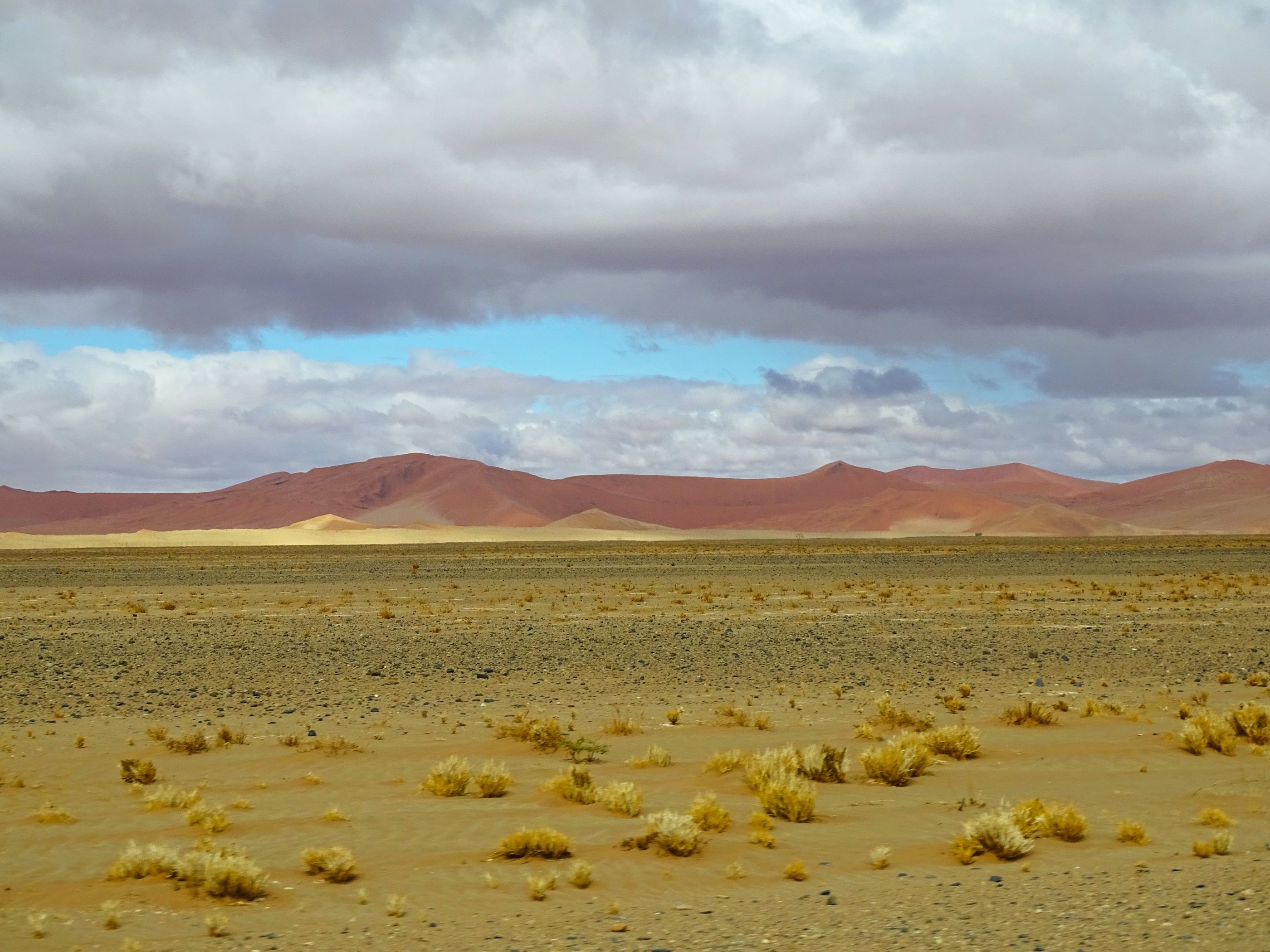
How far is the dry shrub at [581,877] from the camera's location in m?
8.55

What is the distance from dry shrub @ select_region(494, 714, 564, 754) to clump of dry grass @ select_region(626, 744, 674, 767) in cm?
105

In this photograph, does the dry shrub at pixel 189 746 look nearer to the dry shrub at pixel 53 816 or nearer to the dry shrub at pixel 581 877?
the dry shrub at pixel 53 816

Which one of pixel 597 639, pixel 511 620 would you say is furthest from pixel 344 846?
pixel 511 620

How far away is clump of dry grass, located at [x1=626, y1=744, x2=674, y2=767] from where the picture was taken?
1305 cm

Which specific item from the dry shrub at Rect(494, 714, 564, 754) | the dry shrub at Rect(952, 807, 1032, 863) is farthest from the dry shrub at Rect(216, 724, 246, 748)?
the dry shrub at Rect(952, 807, 1032, 863)

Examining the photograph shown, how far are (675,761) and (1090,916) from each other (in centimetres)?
631

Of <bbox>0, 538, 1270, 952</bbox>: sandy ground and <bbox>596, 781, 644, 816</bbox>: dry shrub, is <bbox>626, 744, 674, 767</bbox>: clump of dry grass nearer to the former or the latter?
<bbox>0, 538, 1270, 952</bbox>: sandy ground

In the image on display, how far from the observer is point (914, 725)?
1495 centimetres

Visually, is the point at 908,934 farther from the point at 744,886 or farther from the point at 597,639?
the point at 597,639

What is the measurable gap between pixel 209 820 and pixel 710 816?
4.09 m

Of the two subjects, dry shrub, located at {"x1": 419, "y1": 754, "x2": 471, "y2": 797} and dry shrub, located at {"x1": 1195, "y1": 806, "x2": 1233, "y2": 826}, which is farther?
dry shrub, located at {"x1": 419, "y1": 754, "x2": 471, "y2": 797}

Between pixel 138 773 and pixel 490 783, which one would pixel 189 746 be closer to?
pixel 138 773

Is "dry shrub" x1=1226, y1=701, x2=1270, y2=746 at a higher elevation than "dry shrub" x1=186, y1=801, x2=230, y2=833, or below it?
higher

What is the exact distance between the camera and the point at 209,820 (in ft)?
32.9
